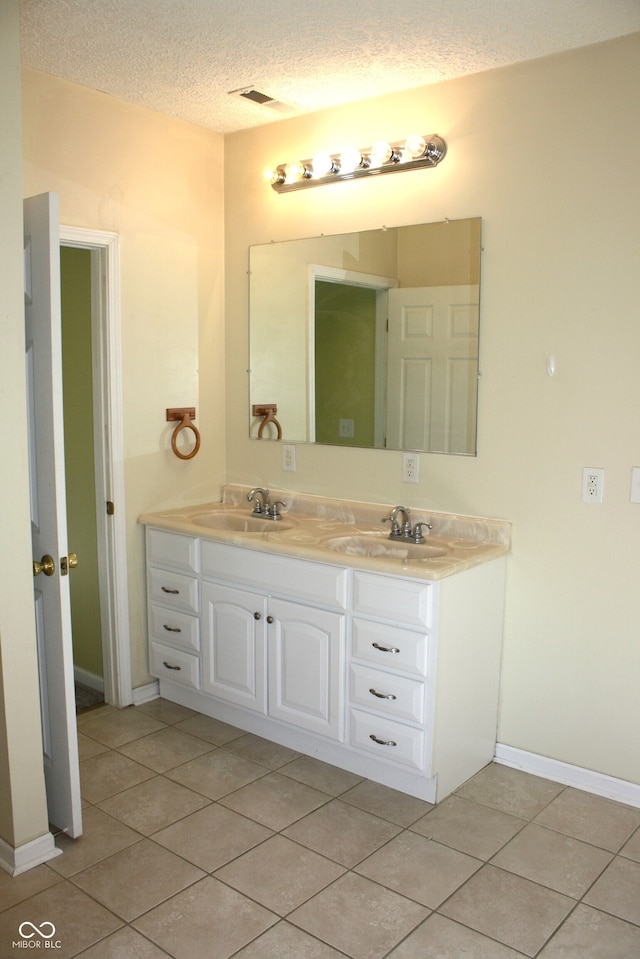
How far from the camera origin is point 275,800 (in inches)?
110

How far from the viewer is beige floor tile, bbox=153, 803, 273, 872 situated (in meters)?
2.46

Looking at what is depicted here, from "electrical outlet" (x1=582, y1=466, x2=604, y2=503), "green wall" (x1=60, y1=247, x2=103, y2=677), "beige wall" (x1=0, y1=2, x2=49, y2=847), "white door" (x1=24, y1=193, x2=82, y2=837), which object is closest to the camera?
"beige wall" (x1=0, y1=2, x2=49, y2=847)

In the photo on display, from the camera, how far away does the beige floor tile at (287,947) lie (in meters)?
2.05

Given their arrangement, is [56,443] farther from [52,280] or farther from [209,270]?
[209,270]

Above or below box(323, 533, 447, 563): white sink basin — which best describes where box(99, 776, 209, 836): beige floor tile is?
below

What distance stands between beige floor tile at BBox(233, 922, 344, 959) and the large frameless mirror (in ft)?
5.58

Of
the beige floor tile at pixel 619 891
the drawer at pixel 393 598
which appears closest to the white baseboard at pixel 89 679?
the drawer at pixel 393 598

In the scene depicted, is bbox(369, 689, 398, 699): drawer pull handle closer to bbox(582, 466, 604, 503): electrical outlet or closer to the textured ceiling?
bbox(582, 466, 604, 503): electrical outlet

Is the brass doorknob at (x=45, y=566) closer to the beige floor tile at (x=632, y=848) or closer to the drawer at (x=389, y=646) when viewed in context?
the drawer at (x=389, y=646)

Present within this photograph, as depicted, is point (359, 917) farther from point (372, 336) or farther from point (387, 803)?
point (372, 336)

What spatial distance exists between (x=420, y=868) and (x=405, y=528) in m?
1.19

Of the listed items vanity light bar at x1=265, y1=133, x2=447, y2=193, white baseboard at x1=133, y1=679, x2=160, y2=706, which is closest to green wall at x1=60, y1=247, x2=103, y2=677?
white baseboard at x1=133, y1=679, x2=160, y2=706

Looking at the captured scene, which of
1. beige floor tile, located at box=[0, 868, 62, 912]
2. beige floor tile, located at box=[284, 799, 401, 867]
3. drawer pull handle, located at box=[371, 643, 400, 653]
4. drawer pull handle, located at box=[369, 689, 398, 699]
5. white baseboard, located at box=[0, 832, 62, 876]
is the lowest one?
beige floor tile, located at box=[284, 799, 401, 867]

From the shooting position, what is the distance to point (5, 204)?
7.27 feet
